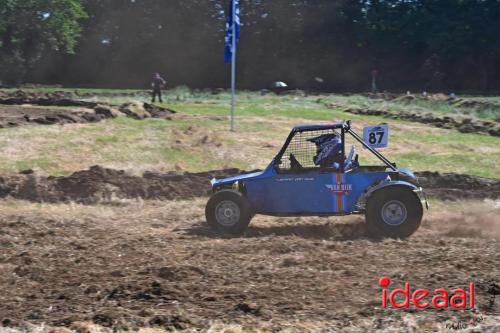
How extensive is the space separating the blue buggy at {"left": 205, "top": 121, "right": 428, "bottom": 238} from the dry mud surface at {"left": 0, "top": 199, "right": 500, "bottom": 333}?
13.5 inches

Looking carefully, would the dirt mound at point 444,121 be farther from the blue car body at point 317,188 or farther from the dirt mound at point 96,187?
the blue car body at point 317,188

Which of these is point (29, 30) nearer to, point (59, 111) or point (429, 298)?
point (59, 111)

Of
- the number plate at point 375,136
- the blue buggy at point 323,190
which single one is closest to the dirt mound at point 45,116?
the blue buggy at point 323,190

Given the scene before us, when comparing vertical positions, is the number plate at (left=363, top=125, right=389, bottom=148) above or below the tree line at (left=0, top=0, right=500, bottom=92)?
below

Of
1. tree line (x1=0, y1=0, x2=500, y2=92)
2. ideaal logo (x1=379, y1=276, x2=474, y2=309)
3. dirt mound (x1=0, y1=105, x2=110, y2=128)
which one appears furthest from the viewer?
→ tree line (x1=0, y1=0, x2=500, y2=92)

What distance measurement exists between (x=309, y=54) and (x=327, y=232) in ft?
178

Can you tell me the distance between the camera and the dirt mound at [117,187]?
13719mm

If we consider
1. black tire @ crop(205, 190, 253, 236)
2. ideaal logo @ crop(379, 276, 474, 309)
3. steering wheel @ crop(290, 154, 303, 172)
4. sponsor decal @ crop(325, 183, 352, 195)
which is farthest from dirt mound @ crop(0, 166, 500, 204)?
ideaal logo @ crop(379, 276, 474, 309)

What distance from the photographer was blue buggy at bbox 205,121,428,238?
33.0 feet

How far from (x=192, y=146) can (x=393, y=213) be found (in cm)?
991

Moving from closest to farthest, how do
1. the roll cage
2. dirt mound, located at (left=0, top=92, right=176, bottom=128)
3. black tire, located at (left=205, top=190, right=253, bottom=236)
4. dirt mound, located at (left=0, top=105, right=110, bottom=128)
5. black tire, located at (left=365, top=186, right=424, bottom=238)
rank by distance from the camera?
black tire, located at (left=365, top=186, right=424, bottom=238) → the roll cage → black tire, located at (left=205, top=190, right=253, bottom=236) → dirt mound, located at (left=0, top=105, right=110, bottom=128) → dirt mound, located at (left=0, top=92, right=176, bottom=128)

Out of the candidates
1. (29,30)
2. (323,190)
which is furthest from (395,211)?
(29,30)

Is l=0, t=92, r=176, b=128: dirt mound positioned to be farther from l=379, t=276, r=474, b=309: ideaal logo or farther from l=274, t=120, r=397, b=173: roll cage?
l=379, t=276, r=474, b=309: ideaal logo

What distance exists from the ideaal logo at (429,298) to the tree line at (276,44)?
50774 millimetres
